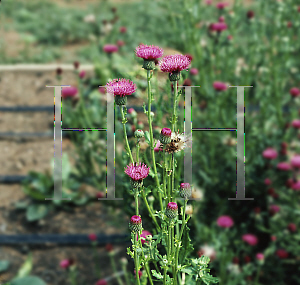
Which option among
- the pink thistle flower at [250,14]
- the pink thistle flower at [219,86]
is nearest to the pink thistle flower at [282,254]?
the pink thistle flower at [219,86]

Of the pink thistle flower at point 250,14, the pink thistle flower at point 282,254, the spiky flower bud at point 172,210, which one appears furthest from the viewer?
the pink thistle flower at point 250,14

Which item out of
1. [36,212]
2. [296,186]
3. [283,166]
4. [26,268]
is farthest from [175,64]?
[36,212]

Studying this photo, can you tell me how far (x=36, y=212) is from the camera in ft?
7.80

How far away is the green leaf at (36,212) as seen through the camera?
2.35 meters

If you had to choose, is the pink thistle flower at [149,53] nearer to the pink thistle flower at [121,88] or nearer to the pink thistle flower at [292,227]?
the pink thistle flower at [121,88]

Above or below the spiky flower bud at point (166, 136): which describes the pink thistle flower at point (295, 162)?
below

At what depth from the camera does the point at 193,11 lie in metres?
2.31

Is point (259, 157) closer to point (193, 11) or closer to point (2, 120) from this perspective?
point (193, 11)

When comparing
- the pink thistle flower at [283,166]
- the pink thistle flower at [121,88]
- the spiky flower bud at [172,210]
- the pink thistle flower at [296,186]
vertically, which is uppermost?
the pink thistle flower at [121,88]

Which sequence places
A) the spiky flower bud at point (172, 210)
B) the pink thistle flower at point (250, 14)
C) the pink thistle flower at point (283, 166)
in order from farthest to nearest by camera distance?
the pink thistle flower at point (250, 14), the pink thistle flower at point (283, 166), the spiky flower bud at point (172, 210)

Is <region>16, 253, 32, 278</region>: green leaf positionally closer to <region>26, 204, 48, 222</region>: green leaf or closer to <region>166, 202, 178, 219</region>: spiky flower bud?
<region>26, 204, 48, 222</region>: green leaf

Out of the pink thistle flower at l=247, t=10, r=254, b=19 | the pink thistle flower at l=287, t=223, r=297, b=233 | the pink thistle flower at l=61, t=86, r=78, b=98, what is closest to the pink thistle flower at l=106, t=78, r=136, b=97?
the pink thistle flower at l=287, t=223, r=297, b=233

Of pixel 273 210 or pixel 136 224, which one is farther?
pixel 273 210

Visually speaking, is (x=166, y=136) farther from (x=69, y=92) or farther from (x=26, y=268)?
(x=69, y=92)
